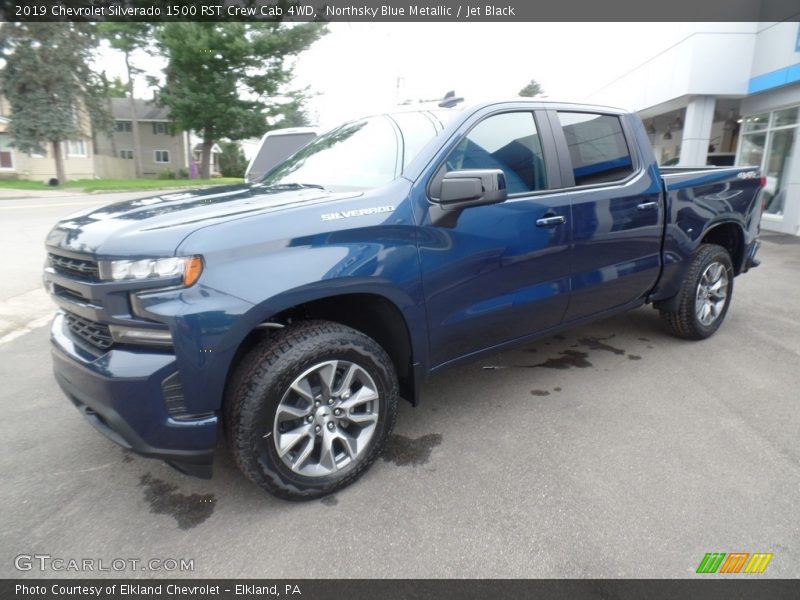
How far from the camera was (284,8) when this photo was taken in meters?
30.4

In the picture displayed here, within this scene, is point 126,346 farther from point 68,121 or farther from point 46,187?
point 68,121

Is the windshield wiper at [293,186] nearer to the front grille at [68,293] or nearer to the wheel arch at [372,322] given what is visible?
the wheel arch at [372,322]

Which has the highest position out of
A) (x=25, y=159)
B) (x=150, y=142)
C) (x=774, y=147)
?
(x=150, y=142)

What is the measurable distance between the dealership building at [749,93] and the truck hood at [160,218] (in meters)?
9.55

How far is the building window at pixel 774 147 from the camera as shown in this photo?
11.5 metres

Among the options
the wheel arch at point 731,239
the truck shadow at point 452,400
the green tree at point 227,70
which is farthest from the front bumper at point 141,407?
the green tree at point 227,70

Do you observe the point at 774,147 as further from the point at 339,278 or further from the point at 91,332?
the point at 91,332

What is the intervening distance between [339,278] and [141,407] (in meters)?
0.98

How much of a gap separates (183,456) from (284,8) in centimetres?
3373

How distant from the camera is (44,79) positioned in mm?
30469

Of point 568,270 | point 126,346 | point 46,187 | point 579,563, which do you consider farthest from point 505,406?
point 46,187

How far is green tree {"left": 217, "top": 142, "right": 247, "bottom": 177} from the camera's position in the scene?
52719 mm
